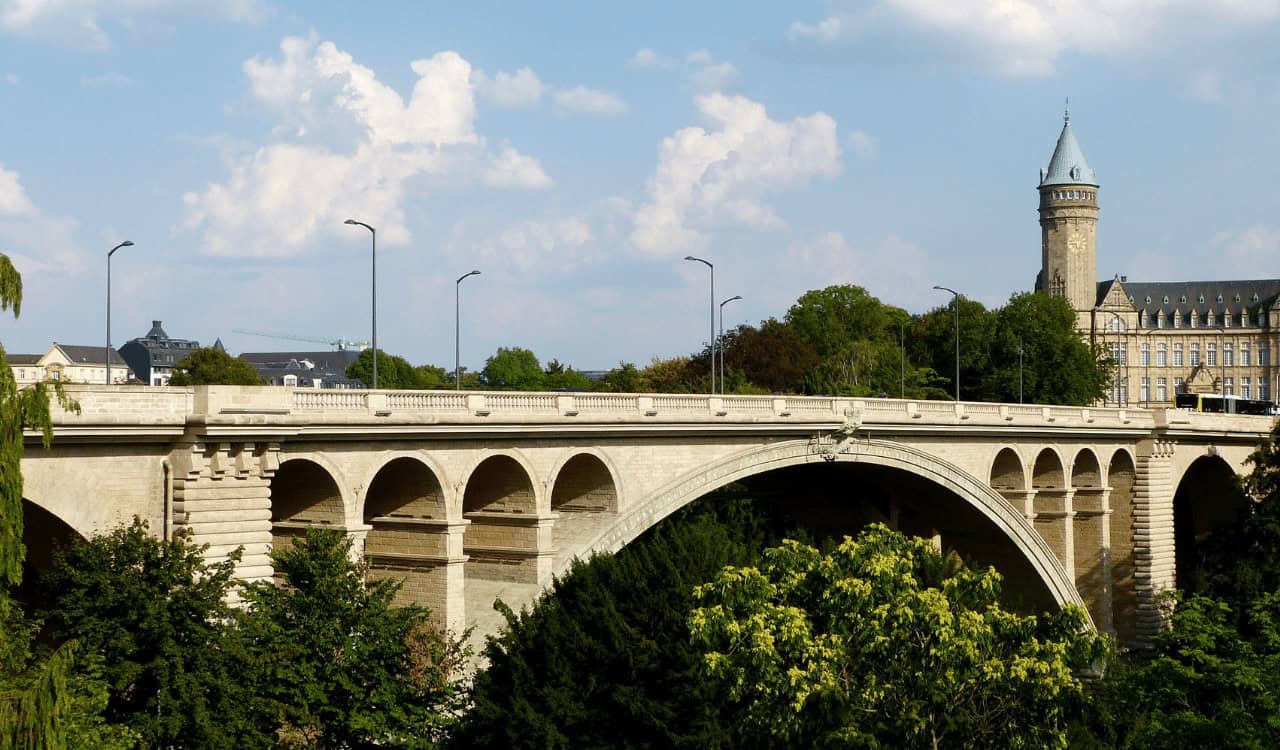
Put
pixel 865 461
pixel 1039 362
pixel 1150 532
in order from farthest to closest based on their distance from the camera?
pixel 1039 362, pixel 1150 532, pixel 865 461

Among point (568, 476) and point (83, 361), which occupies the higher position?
point (83, 361)

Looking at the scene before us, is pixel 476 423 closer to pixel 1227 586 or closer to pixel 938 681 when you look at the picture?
pixel 938 681

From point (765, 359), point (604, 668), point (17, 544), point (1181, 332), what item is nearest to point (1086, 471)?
point (765, 359)

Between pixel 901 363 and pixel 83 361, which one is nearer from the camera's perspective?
pixel 901 363

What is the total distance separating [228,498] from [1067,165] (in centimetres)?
14773

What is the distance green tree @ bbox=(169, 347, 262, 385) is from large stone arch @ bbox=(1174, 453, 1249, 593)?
4701cm

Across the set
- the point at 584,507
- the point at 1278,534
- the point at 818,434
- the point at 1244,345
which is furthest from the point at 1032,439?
the point at 1244,345

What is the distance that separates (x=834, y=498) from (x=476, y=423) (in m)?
29.6

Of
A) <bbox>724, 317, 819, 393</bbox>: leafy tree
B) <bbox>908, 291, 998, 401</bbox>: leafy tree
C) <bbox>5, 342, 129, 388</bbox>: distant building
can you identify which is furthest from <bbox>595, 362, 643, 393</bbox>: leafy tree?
<bbox>5, 342, 129, 388</bbox>: distant building

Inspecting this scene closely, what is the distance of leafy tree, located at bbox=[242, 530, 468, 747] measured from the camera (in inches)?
1150

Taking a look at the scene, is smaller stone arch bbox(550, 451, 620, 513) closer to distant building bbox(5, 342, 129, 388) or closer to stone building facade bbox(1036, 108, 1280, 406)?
distant building bbox(5, 342, 129, 388)

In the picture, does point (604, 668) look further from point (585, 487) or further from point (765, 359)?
point (765, 359)

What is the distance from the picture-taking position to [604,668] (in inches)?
1358

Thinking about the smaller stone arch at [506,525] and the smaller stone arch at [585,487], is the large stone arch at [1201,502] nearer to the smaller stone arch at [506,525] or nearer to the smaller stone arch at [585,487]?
the smaller stone arch at [585,487]
